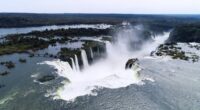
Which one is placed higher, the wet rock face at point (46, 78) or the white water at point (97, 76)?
the wet rock face at point (46, 78)

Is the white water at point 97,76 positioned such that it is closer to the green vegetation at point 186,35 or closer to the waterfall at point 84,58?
the waterfall at point 84,58

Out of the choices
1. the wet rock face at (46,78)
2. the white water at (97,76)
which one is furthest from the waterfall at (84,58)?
the wet rock face at (46,78)

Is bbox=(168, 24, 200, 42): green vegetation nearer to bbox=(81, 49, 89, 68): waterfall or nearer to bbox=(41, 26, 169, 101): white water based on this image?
bbox=(41, 26, 169, 101): white water

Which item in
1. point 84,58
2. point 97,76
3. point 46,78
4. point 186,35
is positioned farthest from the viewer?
point 186,35

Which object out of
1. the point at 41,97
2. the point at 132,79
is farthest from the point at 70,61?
the point at 41,97

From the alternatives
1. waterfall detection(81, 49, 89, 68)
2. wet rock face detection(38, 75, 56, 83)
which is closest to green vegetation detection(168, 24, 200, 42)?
waterfall detection(81, 49, 89, 68)

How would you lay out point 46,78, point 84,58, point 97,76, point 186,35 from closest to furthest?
1. point 46,78
2. point 97,76
3. point 84,58
4. point 186,35

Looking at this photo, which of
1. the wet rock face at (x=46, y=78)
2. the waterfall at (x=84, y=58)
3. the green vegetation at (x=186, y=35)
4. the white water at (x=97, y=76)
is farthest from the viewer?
the green vegetation at (x=186, y=35)

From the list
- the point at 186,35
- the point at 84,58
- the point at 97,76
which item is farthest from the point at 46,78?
the point at 186,35

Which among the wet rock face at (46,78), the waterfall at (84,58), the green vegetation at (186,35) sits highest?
the wet rock face at (46,78)

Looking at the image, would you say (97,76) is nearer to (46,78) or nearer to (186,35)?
(46,78)

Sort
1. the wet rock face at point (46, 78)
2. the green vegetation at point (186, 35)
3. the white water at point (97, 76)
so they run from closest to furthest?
the white water at point (97, 76), the wet rock face at point (46, 78), the green vegetation at point (186, 35)

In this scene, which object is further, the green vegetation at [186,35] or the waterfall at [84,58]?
the green vegetation at [186,35]
